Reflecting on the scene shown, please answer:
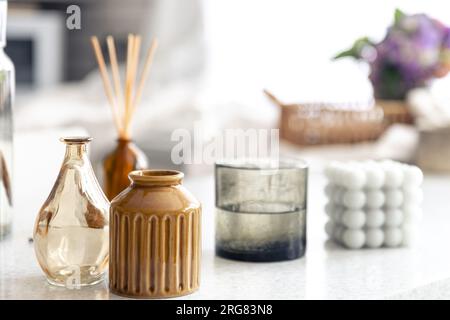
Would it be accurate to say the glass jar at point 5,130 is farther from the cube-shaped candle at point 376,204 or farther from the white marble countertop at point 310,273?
the cube-shaped candle at point 376,204

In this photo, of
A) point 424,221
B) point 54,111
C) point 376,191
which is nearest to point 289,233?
point 376,191

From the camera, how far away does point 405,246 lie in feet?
3.78

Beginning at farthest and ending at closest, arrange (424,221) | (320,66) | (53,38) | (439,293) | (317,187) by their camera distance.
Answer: (53,38), (320,66), (317,187), (424,221), (439,293)

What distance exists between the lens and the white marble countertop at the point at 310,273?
2.92 feet

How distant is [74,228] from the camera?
0.89 meters

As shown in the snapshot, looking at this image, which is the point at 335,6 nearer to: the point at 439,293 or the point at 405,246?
the point at 405,246

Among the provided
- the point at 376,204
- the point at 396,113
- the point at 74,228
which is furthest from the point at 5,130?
the point at 396,113

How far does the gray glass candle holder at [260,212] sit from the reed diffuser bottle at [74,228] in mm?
196

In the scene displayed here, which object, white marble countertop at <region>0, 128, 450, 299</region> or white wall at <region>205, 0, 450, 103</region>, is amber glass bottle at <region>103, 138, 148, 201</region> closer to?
white marble countertop at <region>0, 128, 450, 299</region>

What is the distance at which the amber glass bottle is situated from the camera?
1.19m

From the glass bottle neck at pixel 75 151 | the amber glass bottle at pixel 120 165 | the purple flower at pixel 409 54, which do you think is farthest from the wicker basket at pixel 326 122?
the glass bottle neck at pixel 75 151

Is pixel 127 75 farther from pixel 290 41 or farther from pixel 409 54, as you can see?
pixel 290 41

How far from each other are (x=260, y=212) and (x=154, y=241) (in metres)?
0.22

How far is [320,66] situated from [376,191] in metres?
2.13
